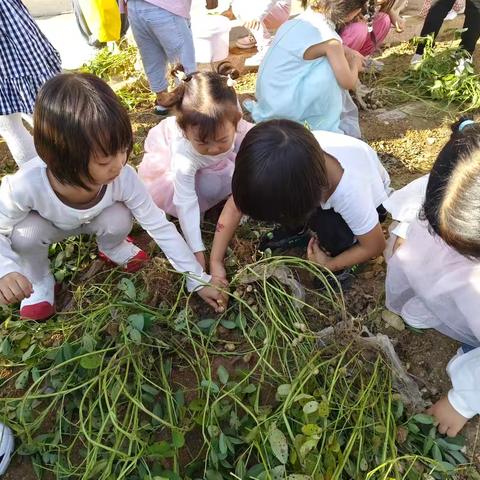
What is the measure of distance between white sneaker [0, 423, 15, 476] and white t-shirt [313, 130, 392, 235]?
3.32 ft

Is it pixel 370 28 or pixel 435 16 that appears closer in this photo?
pixel 370 28

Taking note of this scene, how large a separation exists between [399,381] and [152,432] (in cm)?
63

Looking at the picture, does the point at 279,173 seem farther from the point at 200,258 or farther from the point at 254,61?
the point at 254,61

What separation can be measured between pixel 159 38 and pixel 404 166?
4.04ft

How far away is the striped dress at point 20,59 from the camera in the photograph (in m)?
A: 1.55

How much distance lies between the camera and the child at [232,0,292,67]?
271 centimetres

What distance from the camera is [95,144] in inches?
43.5

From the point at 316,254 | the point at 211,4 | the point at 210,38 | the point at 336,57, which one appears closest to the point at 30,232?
the point at 316,254

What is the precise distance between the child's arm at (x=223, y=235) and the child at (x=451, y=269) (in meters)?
0.48

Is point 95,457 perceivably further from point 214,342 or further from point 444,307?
point 444,307

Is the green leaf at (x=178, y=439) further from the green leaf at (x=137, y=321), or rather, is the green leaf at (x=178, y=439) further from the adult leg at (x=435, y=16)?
the adult leg at (x=435, y=16)

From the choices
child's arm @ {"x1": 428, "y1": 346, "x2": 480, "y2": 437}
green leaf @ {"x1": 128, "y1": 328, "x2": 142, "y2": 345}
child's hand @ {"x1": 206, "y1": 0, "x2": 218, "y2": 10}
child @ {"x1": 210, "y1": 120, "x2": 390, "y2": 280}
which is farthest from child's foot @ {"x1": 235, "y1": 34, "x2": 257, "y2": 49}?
child's arm @ {"x1": 428, "y1": 346, "x2": 480, "y2": 437}

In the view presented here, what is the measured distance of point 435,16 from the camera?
2.62 metres

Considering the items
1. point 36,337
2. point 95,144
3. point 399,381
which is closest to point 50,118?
point 95,144
